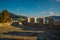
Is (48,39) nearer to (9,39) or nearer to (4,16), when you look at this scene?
(9,39)

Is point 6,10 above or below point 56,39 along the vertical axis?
above

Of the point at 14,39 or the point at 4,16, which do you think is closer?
the point at 14,39

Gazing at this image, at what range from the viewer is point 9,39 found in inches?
319

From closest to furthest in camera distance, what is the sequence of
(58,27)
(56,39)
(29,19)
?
(56,39) < (58,27) < (29,19)

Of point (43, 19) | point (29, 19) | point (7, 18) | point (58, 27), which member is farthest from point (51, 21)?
point (7, 18)

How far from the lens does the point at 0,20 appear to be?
80.0 ft

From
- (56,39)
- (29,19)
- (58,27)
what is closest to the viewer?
(56,39)

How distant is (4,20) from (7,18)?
28.7 inches

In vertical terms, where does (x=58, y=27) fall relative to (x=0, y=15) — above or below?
Answer: below

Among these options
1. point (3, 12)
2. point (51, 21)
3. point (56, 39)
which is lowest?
point (56, 39)

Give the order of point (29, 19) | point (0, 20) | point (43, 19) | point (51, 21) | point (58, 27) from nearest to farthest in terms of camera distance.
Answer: point (58, 27), point (51, 21), point (43, 19), point (29, 19), point (0, 20)

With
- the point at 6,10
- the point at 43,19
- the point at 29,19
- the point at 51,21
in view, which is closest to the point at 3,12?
the point at 6,10

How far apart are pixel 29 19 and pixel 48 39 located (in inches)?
513

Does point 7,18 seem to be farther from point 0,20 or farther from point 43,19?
point 43,19
